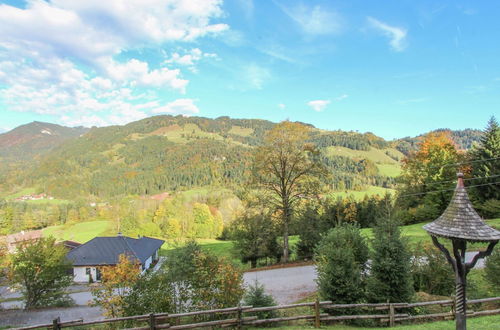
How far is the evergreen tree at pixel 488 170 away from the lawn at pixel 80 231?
78.0m

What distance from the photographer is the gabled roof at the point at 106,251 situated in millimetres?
33513

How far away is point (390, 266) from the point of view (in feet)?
33.5

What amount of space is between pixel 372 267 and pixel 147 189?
128882mm

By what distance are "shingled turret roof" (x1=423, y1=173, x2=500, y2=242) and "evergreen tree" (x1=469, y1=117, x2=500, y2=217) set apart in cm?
Result: 2871

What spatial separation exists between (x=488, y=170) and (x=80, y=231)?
296 feet

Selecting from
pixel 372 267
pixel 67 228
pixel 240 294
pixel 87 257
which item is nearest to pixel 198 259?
pixel 240 294

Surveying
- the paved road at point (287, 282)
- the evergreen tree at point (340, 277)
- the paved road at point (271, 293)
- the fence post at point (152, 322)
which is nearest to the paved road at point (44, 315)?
the paved road at point (271, 293)

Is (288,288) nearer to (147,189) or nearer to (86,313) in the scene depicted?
(86,313)

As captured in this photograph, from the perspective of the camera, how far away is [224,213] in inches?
3418

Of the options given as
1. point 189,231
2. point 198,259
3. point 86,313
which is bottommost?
point 189,231

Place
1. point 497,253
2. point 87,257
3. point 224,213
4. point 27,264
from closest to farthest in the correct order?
point 497,253 → point 27,264 → point 87,257 → point 224,213

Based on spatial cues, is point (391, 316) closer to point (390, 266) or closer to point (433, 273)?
point (390, 266)

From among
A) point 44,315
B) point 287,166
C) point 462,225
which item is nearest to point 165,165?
point 44,315

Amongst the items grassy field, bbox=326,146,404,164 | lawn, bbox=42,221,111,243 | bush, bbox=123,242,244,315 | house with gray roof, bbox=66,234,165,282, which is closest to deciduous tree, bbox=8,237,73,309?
bush, bbox=123,242,244,315
